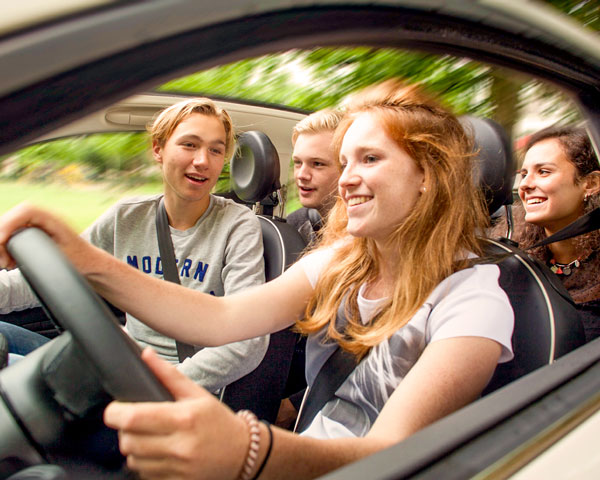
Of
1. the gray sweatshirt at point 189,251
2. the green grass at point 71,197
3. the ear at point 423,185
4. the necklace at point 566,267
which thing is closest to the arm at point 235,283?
the gray sweatshirt at point 189,251

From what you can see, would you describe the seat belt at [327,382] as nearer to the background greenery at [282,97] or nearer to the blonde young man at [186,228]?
the blonde young man at [186,228]

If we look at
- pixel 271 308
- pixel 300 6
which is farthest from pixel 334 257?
pixel 300 6

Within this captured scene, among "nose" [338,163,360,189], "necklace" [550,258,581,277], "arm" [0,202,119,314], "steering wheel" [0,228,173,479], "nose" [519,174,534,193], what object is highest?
"nose" [519,174,534,193]

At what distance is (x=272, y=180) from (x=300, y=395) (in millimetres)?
827

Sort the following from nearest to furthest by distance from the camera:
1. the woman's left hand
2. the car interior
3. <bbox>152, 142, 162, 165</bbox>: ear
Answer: the woman's left hand < the car interior < <bbox>152, 142, 162, 165</bbox>: ear

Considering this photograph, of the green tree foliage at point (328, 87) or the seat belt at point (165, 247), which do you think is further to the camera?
the seat belt at point (165, 247)

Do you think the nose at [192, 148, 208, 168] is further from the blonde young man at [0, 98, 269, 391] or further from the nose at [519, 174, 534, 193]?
the nose at [519, 174, 534, 193]

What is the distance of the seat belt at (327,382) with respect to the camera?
4.16 ft

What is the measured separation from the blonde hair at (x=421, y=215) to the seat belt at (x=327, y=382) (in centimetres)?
4

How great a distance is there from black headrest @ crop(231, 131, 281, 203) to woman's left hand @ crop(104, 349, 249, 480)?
152cm

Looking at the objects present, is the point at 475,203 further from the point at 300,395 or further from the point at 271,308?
the point at 300,395

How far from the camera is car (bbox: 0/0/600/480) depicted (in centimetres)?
48

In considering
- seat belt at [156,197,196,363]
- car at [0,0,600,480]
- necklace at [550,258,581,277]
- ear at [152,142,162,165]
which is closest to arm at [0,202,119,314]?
seat belt at [156,197,196,363]

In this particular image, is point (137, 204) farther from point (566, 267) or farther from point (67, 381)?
point (566, 267)
